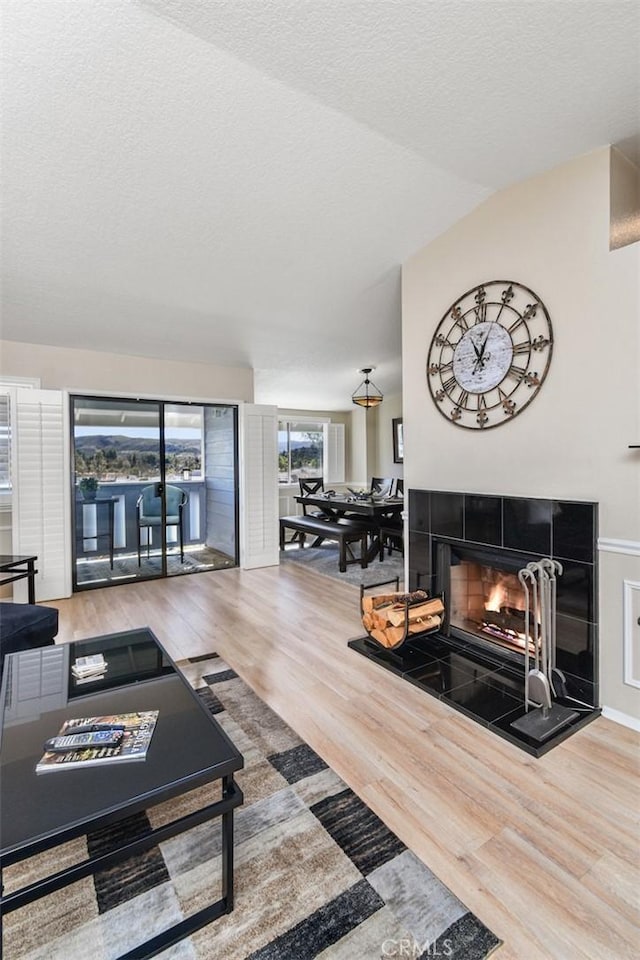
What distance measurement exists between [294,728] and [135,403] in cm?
384

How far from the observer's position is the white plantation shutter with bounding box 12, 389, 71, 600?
12.9 ft

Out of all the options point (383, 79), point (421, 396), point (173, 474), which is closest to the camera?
point (383, 79)

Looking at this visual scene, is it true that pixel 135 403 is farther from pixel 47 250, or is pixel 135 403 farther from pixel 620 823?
pixel 620 823

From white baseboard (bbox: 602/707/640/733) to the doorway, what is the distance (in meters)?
4.05

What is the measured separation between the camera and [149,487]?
4.95 m

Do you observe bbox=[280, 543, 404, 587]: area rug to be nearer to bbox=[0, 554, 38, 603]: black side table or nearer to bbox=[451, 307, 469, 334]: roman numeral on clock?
bbox=[451, 307, 469, 334]: roman numeral on clock

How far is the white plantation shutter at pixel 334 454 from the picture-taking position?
27.7 feet

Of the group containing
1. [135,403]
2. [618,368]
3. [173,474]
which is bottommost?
[173,474]

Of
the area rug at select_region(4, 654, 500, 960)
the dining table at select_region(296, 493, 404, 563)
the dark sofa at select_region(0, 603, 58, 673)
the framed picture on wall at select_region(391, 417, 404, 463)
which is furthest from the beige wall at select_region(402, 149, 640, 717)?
the framed picture on wall at select_region(391, 417, 404, 463)

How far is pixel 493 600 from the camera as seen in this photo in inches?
117

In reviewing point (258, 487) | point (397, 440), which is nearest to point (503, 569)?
point (258, 487)

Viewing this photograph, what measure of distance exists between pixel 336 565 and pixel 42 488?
10.5ft

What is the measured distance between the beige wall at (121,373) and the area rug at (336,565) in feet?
7.15

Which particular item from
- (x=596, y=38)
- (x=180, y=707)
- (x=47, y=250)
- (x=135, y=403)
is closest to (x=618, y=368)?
(x=596, y=38)
